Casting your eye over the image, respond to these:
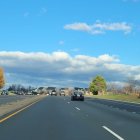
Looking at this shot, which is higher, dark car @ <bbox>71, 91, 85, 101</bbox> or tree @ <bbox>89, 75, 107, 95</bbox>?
tree @ <bbox>89, 75, 107, 95</bbox>

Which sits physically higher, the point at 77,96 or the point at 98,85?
the point at 98,85

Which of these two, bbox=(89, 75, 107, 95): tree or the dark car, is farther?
bbox=(89, 75, 107, 95): tree

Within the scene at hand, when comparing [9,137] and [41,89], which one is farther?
[41,89]

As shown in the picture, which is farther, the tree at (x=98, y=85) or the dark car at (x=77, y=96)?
the tree at (x=98, y=85)

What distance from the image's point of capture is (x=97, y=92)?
16538 centimetres

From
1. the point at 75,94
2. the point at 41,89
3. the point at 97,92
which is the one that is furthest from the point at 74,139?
the point at 41,89

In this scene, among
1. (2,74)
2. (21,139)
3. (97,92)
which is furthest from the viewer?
(2,74)

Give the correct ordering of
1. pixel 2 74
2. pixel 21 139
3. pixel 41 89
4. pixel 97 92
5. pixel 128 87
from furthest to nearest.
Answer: pixel 41 89, pixel 2 74, pixel 97 92, pixel 128 87, pixel 21 139

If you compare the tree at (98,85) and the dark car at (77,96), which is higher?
the tree at (98,85)

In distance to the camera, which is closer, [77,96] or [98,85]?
[77,96]

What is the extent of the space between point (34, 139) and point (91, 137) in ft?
6.90

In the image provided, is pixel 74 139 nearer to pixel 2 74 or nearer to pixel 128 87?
pixel 128 87

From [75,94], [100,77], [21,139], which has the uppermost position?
[100,77]

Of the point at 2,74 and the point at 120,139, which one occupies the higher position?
the point at 2,74
